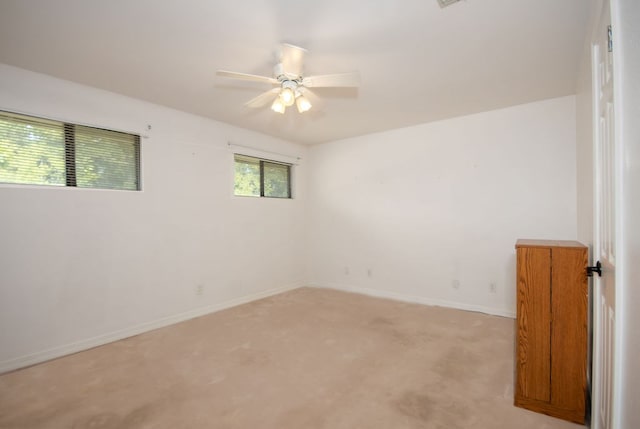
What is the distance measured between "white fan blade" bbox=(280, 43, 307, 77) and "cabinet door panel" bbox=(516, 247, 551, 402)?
185 cm

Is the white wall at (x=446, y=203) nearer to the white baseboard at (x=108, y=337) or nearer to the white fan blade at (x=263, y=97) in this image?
the white baseboard at (x=108, y=337)

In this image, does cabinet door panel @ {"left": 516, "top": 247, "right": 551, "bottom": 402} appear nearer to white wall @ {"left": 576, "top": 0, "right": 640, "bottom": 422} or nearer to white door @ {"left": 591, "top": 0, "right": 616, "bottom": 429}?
white door @ {"left": 591, "top": 0, "right": 616, "bottom": 429}

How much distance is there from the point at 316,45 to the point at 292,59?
22cm

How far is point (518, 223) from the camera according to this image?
3387 mm

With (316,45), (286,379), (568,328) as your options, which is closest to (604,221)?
(568,328)

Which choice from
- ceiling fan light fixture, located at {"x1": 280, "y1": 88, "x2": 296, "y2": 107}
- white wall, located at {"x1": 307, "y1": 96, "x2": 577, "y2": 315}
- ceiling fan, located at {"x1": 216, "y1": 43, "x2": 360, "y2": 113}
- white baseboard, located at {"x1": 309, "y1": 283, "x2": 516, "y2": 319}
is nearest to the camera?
ceiling fan, located at {"x1": 216, "y1": 43, "x2": 360, "y2": 113}

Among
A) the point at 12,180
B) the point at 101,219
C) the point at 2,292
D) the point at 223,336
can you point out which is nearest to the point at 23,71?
the point at 12,180

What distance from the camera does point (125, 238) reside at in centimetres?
304

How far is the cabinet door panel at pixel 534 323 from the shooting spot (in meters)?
1.76

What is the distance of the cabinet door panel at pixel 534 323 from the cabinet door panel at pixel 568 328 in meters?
0.03

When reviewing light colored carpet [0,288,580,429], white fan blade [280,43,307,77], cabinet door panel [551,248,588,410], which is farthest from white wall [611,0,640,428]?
white fan blade [280,43,307,77]

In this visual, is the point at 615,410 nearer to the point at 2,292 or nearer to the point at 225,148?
the point at 2,292

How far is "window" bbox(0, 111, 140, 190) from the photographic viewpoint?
2.46 m

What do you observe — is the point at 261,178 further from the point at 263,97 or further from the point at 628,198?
the point at 628,198
